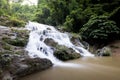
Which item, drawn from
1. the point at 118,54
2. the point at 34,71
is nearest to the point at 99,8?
the point at 118,54

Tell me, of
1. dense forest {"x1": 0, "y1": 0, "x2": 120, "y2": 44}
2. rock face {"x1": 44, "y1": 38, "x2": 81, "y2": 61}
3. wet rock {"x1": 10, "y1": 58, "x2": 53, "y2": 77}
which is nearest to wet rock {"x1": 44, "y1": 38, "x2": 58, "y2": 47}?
rock face {"x1": 44, "y1": 38, "x2": 81, "y2": 61}

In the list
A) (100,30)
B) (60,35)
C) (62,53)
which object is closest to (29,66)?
(62,53)

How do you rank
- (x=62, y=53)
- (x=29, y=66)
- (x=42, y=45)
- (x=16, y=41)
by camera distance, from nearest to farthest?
(x=29, y=66)
(x=16, y=41)
(x=62, y=53)
(x=42, y=45)

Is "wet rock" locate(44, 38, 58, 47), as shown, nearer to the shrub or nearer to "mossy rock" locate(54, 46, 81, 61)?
"mossy rock" locate(54, 46, 81, 61)

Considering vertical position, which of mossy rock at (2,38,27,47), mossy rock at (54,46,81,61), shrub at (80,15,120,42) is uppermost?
shrub at (80,15,120,42)

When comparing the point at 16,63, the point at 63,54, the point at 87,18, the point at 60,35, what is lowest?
the point at 16,63

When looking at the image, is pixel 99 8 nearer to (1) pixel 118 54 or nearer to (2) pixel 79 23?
(2) pixel 79 23

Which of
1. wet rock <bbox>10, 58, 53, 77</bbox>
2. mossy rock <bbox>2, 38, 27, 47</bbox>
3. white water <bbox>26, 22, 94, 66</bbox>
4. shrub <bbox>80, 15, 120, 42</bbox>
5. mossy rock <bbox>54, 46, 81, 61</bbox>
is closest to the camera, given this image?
wet rock <bbox>10, 58, 53, 77</bbox>

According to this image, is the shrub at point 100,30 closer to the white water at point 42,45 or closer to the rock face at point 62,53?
the white water at point 42,45

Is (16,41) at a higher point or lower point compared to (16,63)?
higher

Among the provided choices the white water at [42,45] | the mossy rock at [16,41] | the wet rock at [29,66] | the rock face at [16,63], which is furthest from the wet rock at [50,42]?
the wet rock at [29,66]

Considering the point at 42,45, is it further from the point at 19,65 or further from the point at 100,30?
the point at 100,30

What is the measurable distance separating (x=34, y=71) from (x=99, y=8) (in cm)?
1522

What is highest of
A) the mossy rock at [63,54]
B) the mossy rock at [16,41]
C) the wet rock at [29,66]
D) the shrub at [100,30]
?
the shrub at [100,30]
